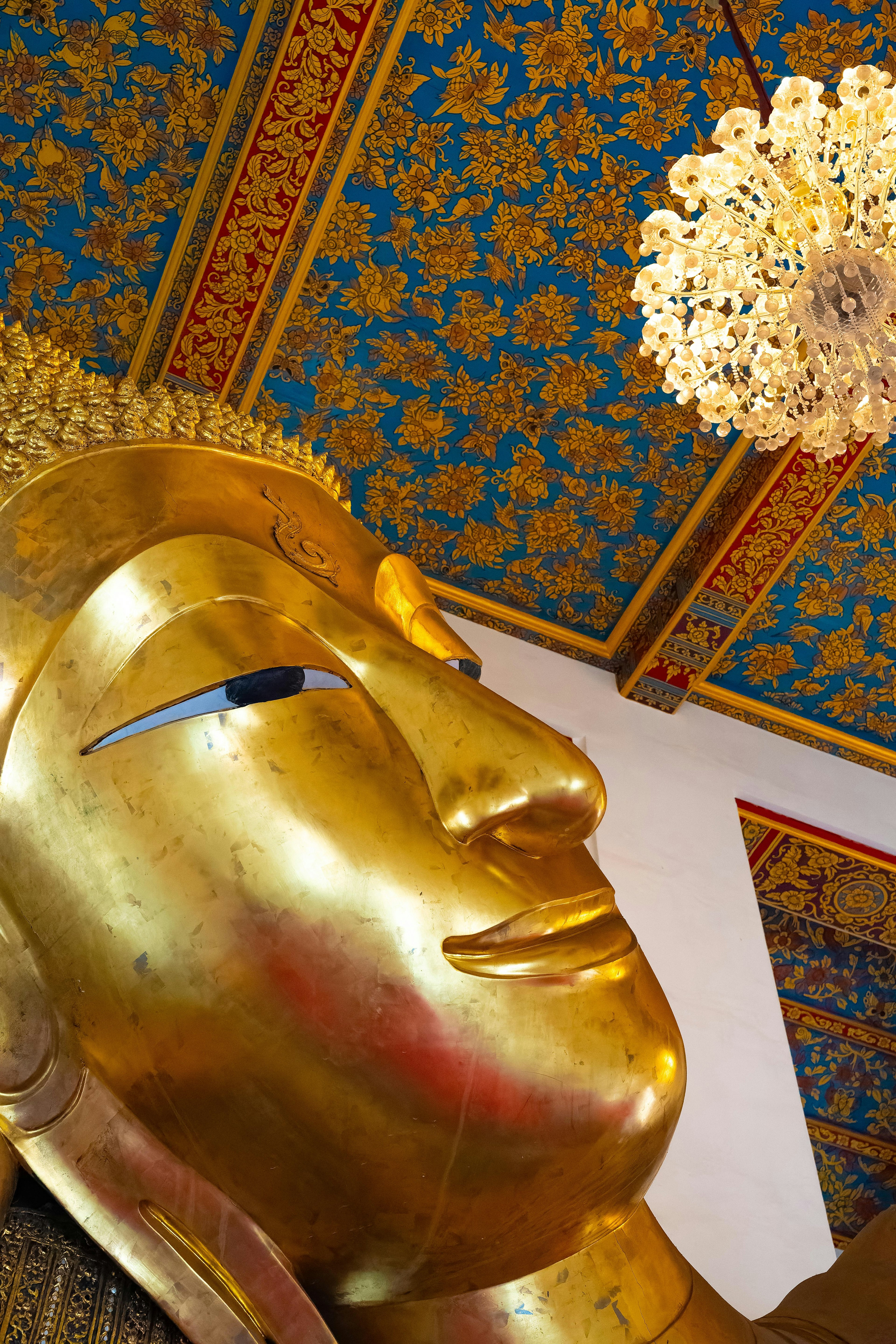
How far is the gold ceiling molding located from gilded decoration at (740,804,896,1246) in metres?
3.53

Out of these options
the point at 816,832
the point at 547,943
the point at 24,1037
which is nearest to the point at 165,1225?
the point at 24,1037

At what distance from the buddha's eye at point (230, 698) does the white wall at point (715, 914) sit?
86.7 inches

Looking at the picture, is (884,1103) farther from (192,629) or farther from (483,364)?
(192,629)

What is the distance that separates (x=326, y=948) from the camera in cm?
101

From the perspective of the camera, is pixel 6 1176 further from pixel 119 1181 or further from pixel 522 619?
pixel 522 619

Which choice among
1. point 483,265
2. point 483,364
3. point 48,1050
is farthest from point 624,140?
point 48,1050

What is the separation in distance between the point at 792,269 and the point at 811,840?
8.44 feet

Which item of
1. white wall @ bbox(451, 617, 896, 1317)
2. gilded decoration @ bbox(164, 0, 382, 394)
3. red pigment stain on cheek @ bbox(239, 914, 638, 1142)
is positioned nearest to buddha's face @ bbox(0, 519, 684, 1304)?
red pigment stain on cheek @ bbox(239, 914, 638, 1142)

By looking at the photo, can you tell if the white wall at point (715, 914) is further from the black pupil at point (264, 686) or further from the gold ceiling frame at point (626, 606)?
the black pupil at point (264, 686)

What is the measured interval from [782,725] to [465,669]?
12.2 ft

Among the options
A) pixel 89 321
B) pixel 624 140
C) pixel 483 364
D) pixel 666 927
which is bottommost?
pixel 666 927

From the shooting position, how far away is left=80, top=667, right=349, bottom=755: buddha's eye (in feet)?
3.47

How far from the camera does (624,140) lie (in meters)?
3.79

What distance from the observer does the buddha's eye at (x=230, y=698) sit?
3.47 feet
